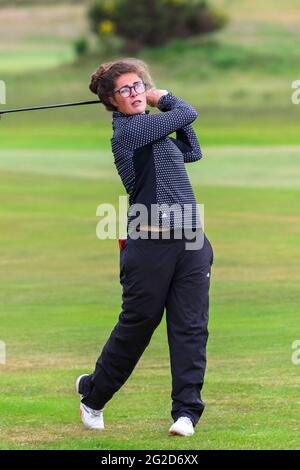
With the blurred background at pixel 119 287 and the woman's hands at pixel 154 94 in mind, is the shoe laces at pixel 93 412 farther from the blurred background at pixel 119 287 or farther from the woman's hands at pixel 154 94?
the woman's hands at pixel 154 94

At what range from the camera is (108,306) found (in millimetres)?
12492

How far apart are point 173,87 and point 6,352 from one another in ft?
189

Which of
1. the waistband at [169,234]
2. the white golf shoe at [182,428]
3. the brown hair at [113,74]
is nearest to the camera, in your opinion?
the white golf shoe at [182,428]

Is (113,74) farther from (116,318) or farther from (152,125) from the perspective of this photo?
(116,318)

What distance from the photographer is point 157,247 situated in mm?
6988

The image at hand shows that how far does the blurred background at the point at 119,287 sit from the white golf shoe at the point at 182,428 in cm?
5

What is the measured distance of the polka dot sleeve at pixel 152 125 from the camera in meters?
6.93

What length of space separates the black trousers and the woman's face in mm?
671

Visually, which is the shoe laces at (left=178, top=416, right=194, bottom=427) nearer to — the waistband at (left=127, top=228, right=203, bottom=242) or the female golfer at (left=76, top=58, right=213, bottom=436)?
the female golfer at (left=76, top=58, right=213, bottom=436)

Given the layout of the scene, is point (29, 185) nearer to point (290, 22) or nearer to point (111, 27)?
point (111, 27)

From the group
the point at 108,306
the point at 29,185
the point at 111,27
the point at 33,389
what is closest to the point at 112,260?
the point at 108,306

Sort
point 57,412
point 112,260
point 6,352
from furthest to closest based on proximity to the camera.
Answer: point 112,260
point 6,352
point 57,412

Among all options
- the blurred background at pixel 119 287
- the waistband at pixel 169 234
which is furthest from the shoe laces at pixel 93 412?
the waistband at pixel 169 234

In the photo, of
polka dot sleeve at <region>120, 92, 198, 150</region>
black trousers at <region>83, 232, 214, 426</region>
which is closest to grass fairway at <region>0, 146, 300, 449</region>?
black trousers at <region>83, 232, 214, 426</region>
